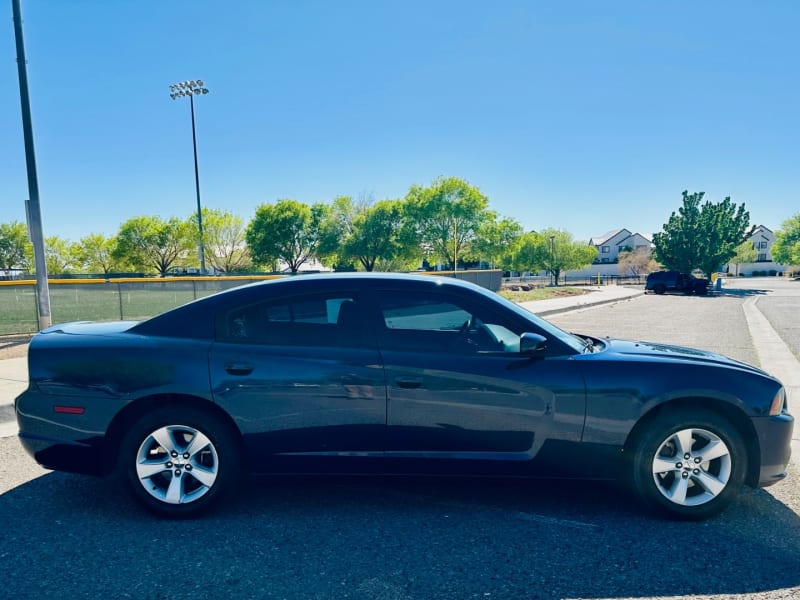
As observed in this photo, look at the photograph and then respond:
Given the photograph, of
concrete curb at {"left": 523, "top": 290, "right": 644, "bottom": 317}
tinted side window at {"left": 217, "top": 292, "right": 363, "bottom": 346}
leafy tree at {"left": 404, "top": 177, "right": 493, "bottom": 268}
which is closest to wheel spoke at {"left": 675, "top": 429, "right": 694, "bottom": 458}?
tinted side window at {"left": 217, "top": 292, "right": 363, "bottom": 346}

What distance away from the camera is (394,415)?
10.4 feet

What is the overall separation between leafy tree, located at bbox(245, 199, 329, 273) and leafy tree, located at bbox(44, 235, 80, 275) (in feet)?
108

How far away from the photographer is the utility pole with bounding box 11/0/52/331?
9508mm

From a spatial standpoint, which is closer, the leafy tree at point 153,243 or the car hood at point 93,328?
the car hood at point 93,328

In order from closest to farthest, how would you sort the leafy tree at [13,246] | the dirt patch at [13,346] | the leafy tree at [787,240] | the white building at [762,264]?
the dirt patch at [13,346] → the leafy tree at [13,246] → the leafy tree at [787,240] → the white building at [762,264]

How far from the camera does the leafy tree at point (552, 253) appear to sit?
211 feet

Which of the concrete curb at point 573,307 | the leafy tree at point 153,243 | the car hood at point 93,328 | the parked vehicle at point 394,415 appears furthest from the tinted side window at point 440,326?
the leafy tree at point 153,243

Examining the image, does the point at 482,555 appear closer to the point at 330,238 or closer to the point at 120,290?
the point at 120,290

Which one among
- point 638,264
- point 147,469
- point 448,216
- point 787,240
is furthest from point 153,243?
point 787,240

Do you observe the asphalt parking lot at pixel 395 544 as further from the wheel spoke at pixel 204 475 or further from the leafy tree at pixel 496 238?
the leafy tree at pixel 496 238

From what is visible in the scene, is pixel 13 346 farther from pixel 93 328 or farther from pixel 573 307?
pixel 573 307

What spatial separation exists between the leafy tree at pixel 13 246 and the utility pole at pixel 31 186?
75156 mm

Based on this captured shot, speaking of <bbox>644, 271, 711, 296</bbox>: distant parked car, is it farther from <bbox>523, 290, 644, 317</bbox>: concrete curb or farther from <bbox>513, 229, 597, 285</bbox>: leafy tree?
<bbox>513, 229, 597, 285</bbox>: leafy tree

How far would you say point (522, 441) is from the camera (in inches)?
124
